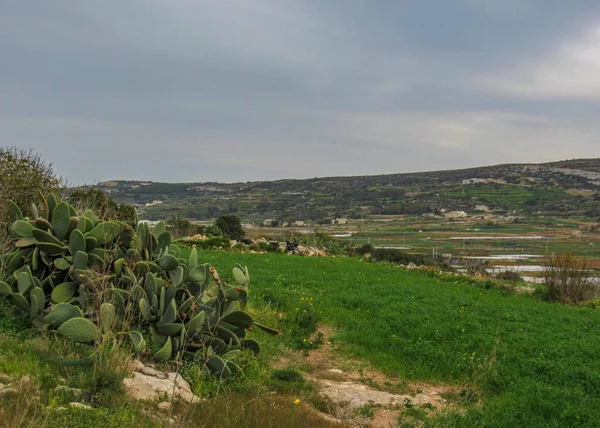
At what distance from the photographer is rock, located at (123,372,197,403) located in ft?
15.0

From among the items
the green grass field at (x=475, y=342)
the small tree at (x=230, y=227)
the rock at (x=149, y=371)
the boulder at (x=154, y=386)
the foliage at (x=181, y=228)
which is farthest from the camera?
the small tree at (x=230, y=227)

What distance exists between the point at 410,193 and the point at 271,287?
282 ft

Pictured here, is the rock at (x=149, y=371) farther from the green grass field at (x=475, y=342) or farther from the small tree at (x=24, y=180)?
the small tree at (x=24, y=180)

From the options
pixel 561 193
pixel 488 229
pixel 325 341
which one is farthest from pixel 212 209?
pixel 325 341

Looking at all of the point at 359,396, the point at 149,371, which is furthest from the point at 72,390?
the point at 359,396

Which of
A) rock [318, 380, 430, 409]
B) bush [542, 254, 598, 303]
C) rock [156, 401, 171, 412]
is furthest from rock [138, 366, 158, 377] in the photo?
bush [542, 254, 598, 303]

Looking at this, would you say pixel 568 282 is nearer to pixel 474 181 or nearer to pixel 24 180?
pixel 24 180

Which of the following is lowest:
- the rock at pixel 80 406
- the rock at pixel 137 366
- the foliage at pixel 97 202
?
the rock at pixel 137 366

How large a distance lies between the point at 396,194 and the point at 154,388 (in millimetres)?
93774

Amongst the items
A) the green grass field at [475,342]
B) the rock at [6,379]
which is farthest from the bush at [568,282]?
the rock at [6,379]

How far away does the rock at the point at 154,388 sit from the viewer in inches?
179

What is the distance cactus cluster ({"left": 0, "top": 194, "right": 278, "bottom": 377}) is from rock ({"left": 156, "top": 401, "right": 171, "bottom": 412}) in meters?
0.99

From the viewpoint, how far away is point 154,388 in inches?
190

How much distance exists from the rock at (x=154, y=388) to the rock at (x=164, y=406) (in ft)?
0.22
